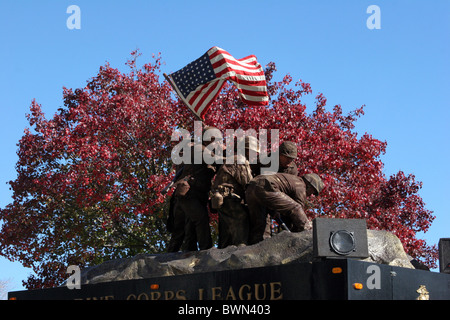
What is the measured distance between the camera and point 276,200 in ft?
32.1

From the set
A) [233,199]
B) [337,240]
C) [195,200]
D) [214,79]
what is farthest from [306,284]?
[214,79]

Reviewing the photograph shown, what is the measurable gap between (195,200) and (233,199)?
0.82m

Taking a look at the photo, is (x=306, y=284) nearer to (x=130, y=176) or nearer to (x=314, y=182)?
(x=314, y=182)

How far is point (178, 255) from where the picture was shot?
10281 millimetres

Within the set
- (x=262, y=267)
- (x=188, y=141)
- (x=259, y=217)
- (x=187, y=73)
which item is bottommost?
(x=262, y=267)

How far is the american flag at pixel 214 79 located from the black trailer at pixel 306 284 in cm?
409

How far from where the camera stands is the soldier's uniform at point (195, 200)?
1085 centimetres

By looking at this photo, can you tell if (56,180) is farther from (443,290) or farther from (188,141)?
(443,290)

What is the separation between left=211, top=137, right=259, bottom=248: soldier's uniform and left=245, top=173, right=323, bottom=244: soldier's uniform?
0.17m

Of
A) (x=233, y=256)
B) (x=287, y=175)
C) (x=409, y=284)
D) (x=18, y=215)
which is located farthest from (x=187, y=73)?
(x=18, y=215)

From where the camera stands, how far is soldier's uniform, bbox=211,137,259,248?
10242 mm

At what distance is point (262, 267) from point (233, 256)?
1.01m
